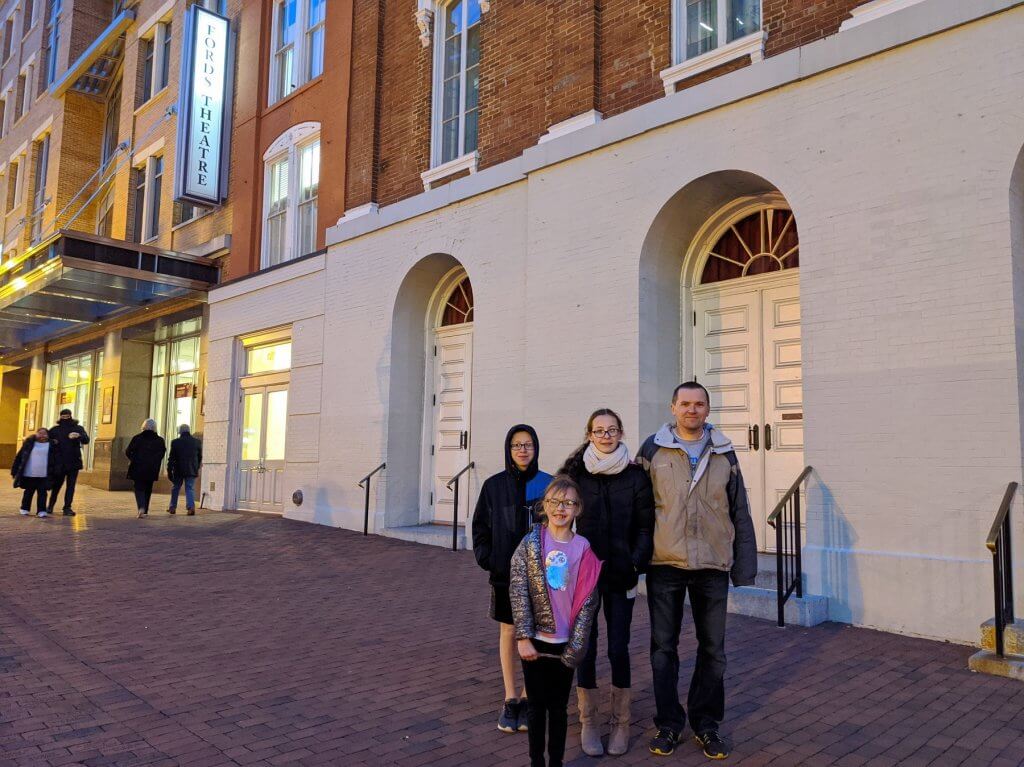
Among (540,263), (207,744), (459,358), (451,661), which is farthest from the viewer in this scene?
(459,358)

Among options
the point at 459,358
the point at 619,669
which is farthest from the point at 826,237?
the point at 459,358

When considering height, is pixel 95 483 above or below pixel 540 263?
below

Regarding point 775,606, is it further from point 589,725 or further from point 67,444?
point 67,444

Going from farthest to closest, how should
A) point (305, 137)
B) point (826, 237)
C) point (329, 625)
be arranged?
point (305, 137)
point (826, 237)
point (329, 625)

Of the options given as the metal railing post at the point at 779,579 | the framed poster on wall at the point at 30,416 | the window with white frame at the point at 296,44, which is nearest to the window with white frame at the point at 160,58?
the window with white frame at the point at 296,44

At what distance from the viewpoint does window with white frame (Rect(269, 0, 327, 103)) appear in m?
15.0

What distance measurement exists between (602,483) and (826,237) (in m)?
4.42

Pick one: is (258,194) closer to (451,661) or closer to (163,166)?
(163,166)

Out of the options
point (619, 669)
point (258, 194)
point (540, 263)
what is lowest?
point (619, 669)

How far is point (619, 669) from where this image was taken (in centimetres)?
400

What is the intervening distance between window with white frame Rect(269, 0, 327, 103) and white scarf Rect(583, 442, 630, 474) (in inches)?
495

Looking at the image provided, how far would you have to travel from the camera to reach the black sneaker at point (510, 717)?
4196mm

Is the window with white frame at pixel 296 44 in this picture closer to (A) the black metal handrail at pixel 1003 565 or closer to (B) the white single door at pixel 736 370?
(B) the white single door at pixel 736 370

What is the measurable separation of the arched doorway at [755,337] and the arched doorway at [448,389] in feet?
12.8
